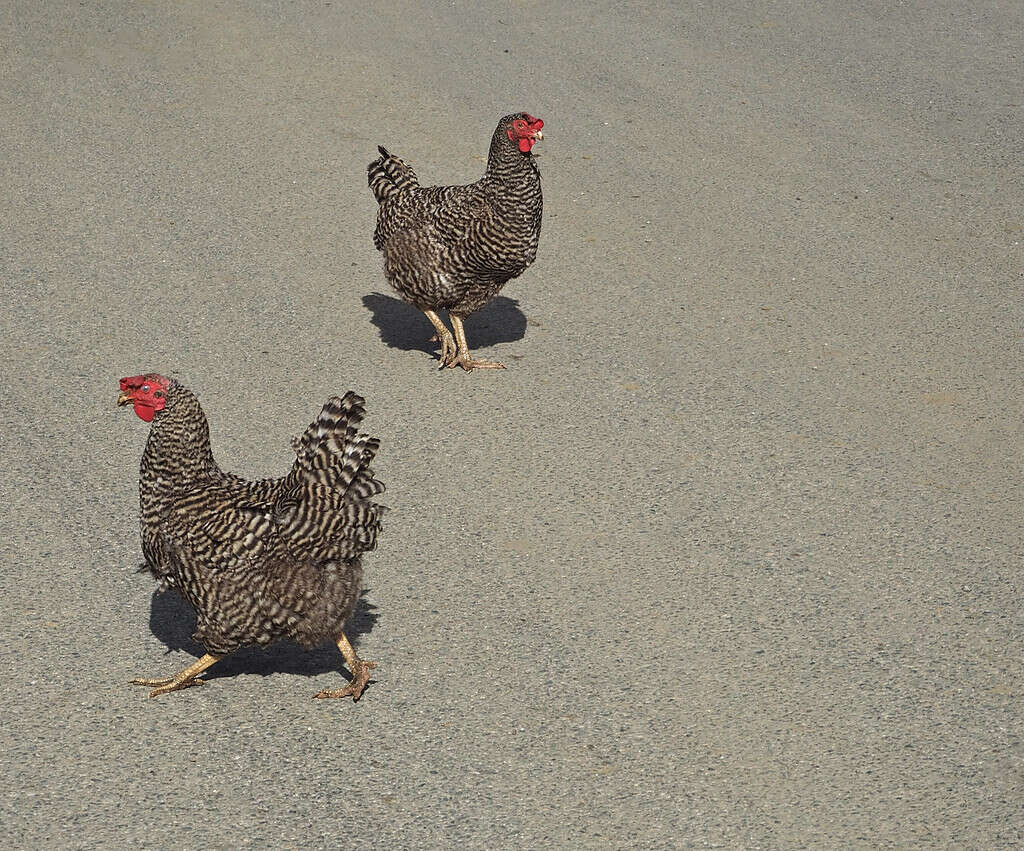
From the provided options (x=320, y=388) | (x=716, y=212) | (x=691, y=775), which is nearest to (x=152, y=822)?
(x=691, y=775)

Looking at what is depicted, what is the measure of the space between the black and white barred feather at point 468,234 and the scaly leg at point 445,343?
84mm

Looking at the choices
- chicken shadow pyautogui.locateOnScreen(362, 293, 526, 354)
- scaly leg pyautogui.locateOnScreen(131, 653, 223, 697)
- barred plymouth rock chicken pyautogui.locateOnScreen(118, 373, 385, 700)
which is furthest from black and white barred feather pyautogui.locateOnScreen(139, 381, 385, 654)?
chicken shadow pyautogui.locateOnScreen(362, 293, 526, 354)

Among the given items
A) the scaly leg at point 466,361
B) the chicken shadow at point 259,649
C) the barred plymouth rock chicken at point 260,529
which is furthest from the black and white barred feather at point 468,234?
the barred plymouth rock chicken at point 260,529

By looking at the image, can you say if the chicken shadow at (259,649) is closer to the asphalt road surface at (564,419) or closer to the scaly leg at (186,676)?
the asphalt road surface at (564,419)

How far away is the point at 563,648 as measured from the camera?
18.7 feet

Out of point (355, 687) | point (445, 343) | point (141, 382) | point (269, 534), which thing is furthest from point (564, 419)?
point (141, 382)

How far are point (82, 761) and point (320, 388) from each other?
331 centimetres

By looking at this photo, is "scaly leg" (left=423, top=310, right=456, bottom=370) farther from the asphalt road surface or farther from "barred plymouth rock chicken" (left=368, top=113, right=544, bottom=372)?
the asphalt road surface

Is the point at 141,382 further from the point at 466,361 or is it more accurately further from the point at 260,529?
the point at 466,361

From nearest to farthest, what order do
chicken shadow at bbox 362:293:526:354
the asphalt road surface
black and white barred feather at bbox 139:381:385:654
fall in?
the asphalt road surface, black and white barred feather at bbox 139:381:385:654, chicken shadow at bbox 362:293:526:354

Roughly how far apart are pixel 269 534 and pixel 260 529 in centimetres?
4

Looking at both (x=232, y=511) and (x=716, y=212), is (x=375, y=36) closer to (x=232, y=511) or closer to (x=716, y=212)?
(x=716, y=212)

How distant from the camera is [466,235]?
7.91 m

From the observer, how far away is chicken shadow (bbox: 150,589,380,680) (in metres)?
5.64
